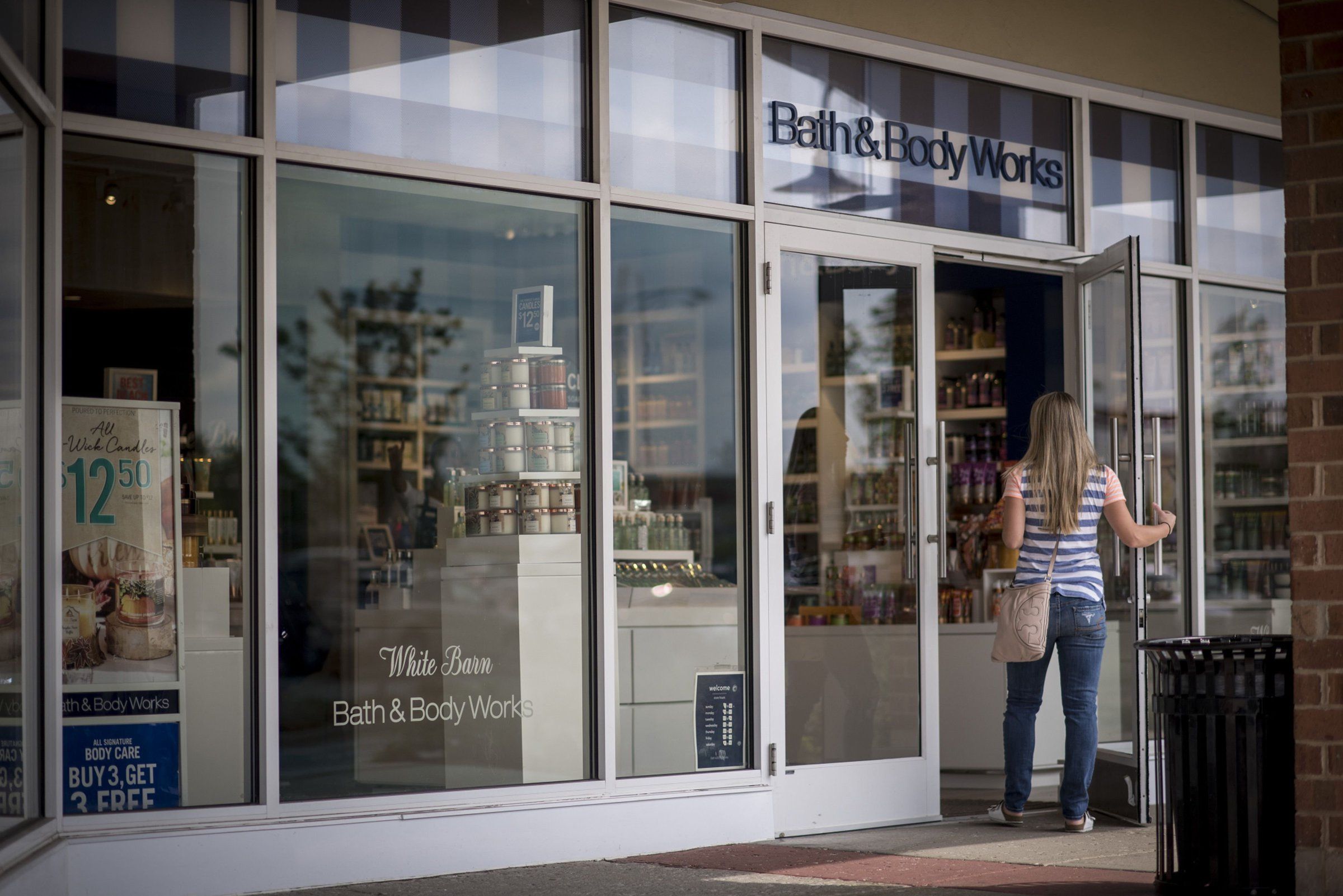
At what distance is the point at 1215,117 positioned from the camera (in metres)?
7.74

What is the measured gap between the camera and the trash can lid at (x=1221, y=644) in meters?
4.32

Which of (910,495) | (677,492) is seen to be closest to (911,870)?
(677,492)

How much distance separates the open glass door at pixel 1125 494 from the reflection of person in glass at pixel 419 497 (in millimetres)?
2933

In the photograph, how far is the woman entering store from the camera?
19.8 ft

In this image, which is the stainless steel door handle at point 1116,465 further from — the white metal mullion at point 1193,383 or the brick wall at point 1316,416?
the brick wall at point 1316,416

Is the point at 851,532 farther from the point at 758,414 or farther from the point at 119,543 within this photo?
the point at 119,543

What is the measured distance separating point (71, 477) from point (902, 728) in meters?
3.58

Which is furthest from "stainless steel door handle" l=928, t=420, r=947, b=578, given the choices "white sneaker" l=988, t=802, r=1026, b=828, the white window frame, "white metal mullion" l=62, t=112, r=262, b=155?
"white metal mullion" l=62, t=112, r=262, b=155

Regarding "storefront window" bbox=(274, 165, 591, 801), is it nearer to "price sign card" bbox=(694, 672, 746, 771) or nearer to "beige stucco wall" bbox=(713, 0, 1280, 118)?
"price sign card" bbox=(694, 672, 746, 771)

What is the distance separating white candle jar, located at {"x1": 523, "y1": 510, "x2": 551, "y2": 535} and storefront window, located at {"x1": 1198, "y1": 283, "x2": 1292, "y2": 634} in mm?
3824

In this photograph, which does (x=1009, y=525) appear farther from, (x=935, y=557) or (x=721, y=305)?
(x=721, y=305)

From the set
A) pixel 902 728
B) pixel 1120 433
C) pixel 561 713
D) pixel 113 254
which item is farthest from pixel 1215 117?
pixel 113 254

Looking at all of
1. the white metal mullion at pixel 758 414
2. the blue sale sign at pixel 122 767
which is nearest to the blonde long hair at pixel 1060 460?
the white metal mullion at pixel 758 414

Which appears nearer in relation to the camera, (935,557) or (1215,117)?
(935,557)
